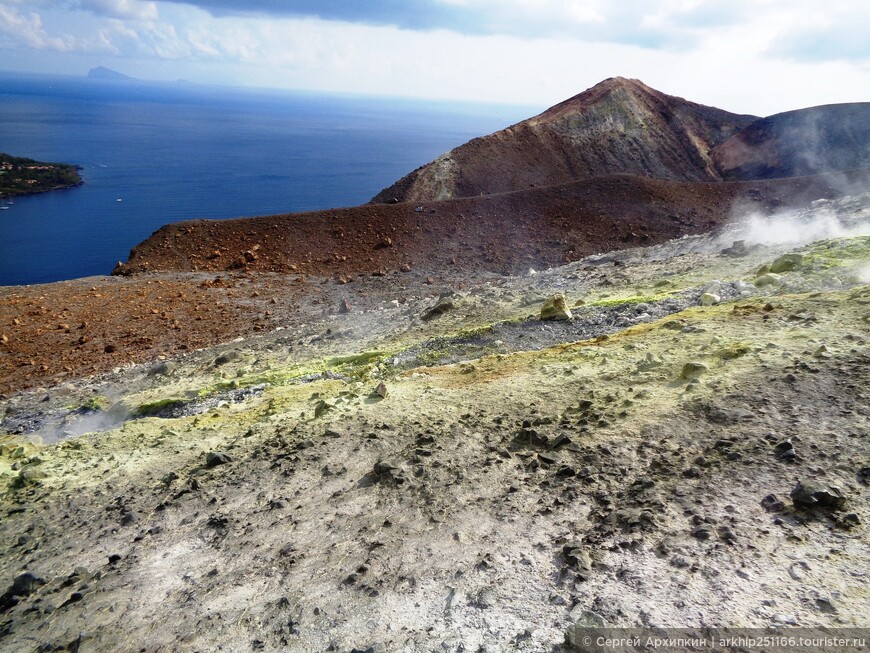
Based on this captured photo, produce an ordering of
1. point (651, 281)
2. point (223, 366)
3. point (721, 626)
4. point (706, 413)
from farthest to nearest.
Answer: point (651, 281) < point (223, 366) < point (706, 413) < point (721, 626)

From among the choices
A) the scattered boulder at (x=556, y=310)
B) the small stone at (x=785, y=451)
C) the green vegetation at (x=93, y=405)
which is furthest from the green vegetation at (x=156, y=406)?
the small stone at (x=785, y=451)

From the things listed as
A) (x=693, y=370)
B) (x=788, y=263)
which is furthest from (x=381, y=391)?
(x=788, y=263)

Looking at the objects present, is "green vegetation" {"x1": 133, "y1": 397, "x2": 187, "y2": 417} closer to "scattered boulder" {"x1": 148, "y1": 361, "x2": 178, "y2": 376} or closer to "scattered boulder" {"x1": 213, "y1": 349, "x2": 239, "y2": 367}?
"scattered boulder" {"x1": 148, "y1": 361, "x2": 178, "y2": 376}

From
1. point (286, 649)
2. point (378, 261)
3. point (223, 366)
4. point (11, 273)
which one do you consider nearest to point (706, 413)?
point (286, 649)

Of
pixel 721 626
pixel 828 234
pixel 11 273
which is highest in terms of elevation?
pixel 828 234

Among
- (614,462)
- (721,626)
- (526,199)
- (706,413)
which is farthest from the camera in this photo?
(526,199)

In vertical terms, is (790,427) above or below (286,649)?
above

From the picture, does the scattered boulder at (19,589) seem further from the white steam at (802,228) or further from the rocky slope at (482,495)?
the white steam at (802,228)

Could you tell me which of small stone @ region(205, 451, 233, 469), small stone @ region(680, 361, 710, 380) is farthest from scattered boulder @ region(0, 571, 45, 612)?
small stone @ region(680, 361, 710, 380)

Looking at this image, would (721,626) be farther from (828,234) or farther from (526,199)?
(526,199)
